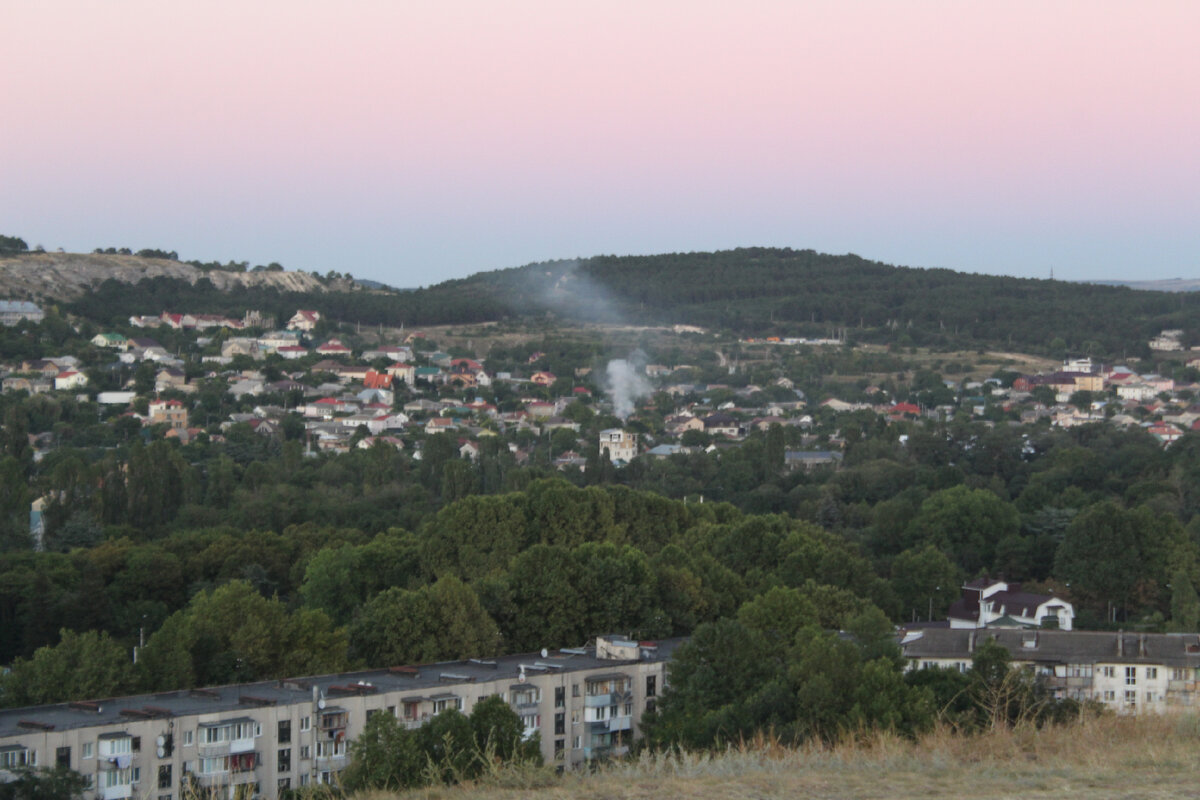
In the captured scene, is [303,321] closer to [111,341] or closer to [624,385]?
[111,341]

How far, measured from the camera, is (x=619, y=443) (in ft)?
201

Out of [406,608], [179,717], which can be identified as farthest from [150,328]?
[179,717]

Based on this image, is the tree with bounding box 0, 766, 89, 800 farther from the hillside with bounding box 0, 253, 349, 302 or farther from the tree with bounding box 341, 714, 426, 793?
the hillside with bounding box 0, 253, 349, 302

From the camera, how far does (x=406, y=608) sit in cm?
2573

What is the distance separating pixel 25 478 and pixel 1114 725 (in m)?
38.6

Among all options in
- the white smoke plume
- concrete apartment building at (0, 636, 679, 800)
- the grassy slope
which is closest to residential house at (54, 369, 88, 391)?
the white smoke plume

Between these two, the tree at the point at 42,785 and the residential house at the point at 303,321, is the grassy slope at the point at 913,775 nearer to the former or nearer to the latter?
the tree at the point at 42,785

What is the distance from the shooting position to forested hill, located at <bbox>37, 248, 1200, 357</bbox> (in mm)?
95500

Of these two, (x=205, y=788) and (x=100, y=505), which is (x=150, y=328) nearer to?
(x=100, y=505)

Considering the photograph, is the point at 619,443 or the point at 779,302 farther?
the point at 779,302

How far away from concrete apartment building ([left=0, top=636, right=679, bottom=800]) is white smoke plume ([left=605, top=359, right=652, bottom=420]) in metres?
48.4

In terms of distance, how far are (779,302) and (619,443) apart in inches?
1971

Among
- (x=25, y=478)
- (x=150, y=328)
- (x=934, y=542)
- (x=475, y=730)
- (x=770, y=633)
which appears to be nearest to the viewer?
(x=475, y=730)

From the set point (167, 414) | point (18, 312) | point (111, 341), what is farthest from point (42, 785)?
point (18, 312)
